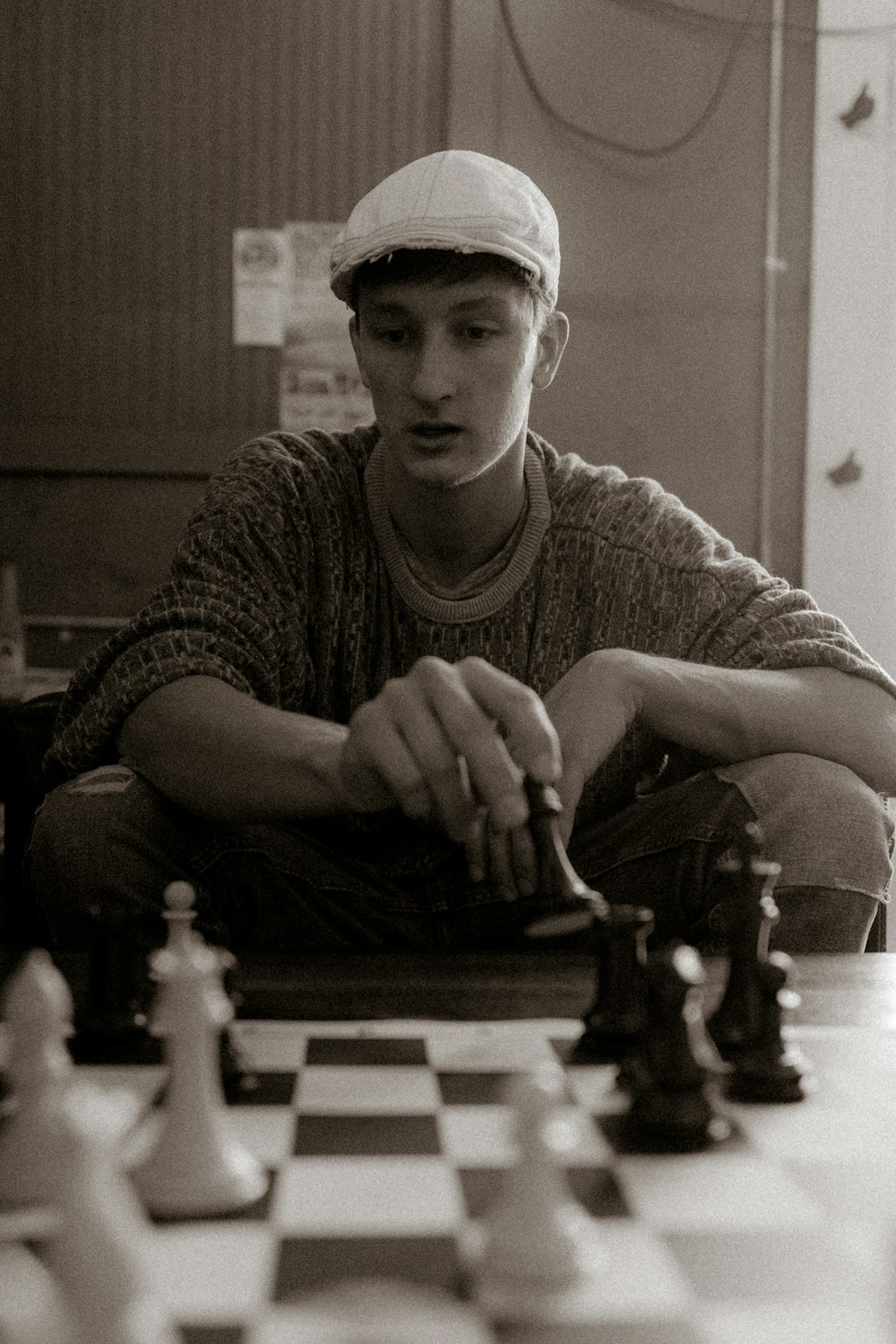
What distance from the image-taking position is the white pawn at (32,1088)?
0.79 m

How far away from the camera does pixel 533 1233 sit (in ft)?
2.22

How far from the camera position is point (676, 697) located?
1.66 metres

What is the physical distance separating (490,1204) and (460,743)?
1.56 feet

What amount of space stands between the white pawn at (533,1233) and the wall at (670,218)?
9.92 feet

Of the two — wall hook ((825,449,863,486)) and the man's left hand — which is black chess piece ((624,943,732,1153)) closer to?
the man's left hand

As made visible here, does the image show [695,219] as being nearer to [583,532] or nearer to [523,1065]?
[583,532]

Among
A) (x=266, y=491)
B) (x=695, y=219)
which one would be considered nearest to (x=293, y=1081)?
(x=266, y=491)

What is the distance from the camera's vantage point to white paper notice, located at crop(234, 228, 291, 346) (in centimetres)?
353

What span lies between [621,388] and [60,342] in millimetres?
1328

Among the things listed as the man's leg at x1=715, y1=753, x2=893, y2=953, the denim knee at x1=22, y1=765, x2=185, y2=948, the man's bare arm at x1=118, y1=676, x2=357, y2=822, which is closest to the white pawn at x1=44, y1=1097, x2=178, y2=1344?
the man's bare arm at x1=118, y1=676, x2=357, y2=822

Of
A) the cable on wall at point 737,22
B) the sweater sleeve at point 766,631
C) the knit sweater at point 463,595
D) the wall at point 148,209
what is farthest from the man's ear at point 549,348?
the cable on wall at point 737,22

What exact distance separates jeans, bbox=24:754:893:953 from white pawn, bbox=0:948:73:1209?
0.75m

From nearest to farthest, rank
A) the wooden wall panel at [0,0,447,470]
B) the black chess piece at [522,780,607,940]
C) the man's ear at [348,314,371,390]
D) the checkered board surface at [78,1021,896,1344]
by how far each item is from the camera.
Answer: the checkered board surface at [78,1021,896,1344]
the black chess piece at [522,780,607,940]
the man's ear at [348,314,371,390]
the wooden wall panel at [0,0,447,470]

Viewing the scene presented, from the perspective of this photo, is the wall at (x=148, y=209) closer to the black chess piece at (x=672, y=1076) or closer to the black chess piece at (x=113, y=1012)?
the black chess piece at (x=113, y=1012)
